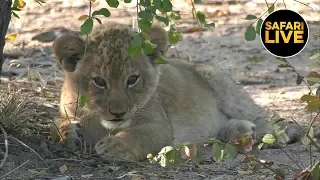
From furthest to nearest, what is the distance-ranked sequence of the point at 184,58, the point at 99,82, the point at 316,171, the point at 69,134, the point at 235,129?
the point at 184,58 < the point at 235,129 < the point at 69,134 < the point at 99,82 < the point at 316,171

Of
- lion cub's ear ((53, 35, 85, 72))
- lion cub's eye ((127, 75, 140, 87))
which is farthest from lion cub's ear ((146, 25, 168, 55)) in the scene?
lion cub's ear ((53, 35, 85, 72))

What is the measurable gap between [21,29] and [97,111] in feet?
16.2

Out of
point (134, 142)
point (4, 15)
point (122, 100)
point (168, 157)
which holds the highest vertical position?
point (4, 15)

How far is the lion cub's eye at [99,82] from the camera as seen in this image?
4750mm

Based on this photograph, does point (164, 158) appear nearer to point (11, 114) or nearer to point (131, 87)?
point (131, 87)

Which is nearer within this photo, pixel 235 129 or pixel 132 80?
pixel 132 80

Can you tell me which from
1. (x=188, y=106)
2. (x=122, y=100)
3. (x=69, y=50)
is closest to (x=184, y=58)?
(x=188, y=106)

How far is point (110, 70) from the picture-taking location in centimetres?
474

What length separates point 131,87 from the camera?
4848 mm

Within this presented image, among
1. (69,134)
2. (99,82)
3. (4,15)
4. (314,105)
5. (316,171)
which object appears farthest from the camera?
(69,134)

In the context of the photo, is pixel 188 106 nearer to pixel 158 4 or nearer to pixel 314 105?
pixel 158 4

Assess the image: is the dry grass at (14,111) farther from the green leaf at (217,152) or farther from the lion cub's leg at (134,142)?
the green leaf at (217,152)

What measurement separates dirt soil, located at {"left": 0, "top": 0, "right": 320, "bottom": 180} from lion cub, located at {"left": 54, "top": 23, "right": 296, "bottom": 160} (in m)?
0.18

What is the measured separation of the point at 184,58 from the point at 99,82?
2.74 meters
